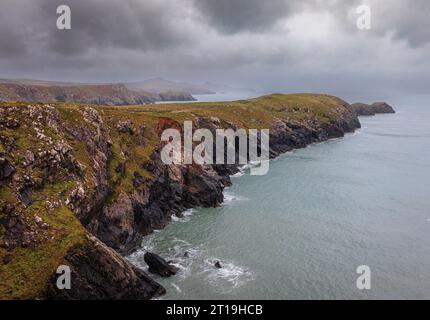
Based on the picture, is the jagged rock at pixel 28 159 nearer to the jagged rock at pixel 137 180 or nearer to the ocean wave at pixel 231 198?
the jagged rock at pixel 137 180

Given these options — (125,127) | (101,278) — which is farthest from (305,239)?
(125,127)

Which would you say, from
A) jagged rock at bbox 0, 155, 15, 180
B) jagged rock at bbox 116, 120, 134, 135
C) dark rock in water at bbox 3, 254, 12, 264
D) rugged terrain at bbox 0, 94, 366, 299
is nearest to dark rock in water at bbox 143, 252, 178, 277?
rugged terrain at bbox 0, 94, 366, 299

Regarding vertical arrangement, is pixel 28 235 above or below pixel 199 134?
below

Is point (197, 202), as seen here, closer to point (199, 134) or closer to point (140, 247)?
point (140, 247)

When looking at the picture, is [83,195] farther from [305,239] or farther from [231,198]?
[231,198]

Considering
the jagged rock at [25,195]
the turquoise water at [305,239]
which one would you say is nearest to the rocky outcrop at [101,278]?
the turquoise water at [305,239]

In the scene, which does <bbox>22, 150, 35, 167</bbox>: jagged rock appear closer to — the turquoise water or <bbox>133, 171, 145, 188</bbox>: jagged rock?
the turquoise water
